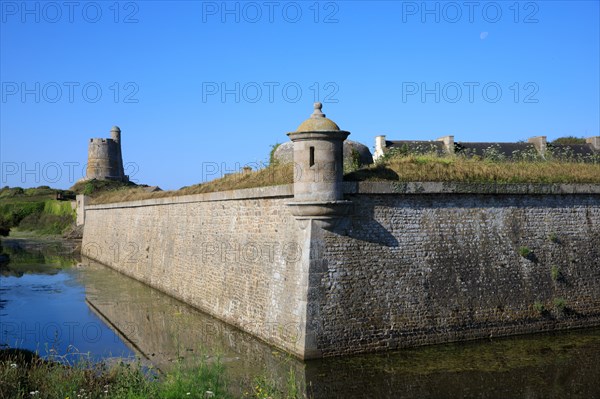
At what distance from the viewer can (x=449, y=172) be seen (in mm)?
12500

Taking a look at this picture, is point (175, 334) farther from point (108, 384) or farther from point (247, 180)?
point (108, 384)

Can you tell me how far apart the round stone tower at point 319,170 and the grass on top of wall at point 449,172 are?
2.45ft

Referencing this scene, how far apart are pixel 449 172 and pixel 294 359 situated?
531cm

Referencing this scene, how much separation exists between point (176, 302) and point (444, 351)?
9856 mm

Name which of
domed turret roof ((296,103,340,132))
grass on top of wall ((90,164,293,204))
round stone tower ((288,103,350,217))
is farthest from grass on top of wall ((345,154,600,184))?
grass on top of wall ((90,164,293,204))

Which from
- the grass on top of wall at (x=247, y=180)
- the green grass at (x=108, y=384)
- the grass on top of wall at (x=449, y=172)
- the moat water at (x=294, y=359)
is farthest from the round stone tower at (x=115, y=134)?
the green grass at (x=108, y=384)

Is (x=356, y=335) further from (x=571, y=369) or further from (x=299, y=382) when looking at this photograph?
(x=571, y=369)

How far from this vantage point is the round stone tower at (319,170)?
1086 cm

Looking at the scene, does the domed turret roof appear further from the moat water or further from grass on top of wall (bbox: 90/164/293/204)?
the moat water

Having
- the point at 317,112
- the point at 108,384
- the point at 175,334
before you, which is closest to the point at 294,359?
the point at 175,334

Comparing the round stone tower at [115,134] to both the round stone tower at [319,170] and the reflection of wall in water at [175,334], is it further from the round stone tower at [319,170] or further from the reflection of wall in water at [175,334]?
the round stone tower at [319,170]

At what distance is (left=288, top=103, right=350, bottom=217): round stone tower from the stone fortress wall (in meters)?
0.02

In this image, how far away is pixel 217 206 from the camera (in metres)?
16.1

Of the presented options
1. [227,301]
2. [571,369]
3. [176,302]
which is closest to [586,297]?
[571,369]
